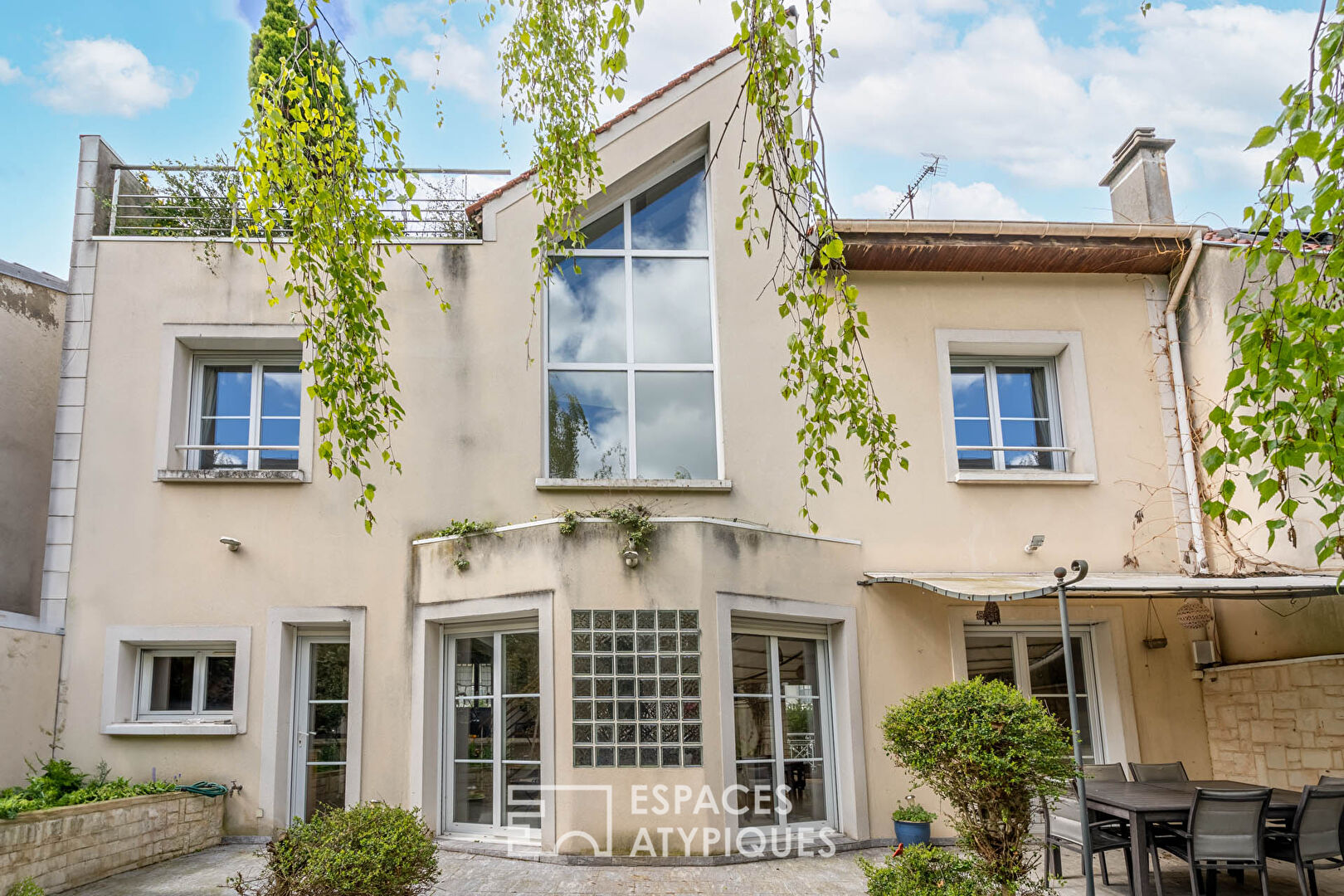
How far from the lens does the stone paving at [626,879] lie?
8344mm

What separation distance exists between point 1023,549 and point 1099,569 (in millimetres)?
924

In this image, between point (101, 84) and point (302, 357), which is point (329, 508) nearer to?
point (302, 357)

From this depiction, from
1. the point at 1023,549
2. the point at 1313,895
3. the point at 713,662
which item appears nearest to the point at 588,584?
the point at 713,662

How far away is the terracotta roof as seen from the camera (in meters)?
11.8

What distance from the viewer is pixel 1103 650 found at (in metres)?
11.6

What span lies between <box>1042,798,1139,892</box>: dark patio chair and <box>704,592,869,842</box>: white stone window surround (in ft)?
6.93

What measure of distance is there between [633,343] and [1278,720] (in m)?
8.09

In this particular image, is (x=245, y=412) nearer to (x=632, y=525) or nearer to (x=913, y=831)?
(x=632, y=525)

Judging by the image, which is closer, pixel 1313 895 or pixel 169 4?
pixel 1313 895

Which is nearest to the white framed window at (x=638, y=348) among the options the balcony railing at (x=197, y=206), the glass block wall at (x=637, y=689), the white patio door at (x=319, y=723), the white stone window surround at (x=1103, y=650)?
the balcony railing at (x=197, y=206)

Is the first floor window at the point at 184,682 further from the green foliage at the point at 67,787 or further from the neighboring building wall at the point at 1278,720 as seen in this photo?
the neighboring building wall at the point at 1278,720

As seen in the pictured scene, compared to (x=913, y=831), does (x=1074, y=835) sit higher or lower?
higher

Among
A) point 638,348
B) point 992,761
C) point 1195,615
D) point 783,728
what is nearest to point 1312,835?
point 992,761

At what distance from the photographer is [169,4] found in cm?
879
